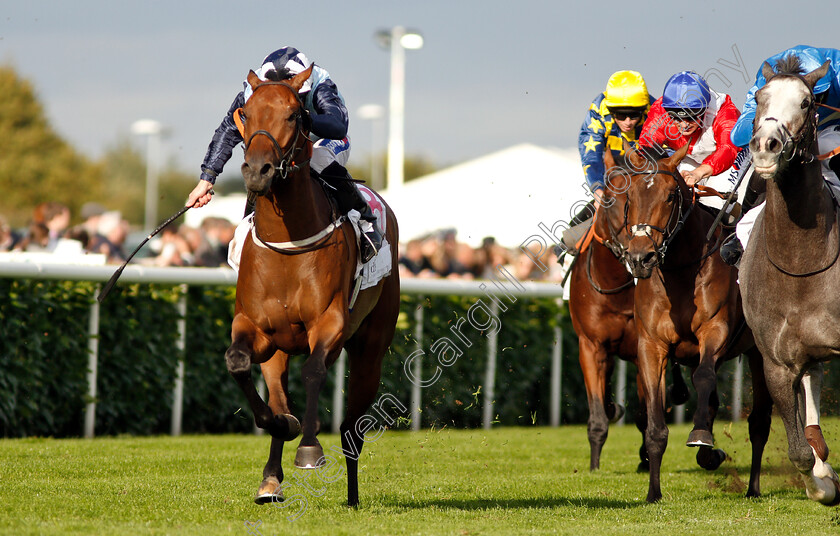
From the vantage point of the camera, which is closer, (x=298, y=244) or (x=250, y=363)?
(x=250, y=363)

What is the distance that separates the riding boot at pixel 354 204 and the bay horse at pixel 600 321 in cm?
185

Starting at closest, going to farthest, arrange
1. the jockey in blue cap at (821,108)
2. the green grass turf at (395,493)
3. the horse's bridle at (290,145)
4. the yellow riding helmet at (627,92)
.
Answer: the horse's bridle at (290,145), the green grass turf at (395,493), the jockey in blue cap at (821,108), the yellow riding helmet at (627,92)

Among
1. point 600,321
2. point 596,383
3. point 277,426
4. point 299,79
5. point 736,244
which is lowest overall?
point 277,426

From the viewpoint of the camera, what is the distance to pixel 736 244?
5695 mm

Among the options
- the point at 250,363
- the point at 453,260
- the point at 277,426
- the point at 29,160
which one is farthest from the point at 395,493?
the point at 29,160

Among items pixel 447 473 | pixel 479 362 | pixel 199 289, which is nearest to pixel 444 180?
pixel 479 362

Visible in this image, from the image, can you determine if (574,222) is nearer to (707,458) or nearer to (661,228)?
(661,228)

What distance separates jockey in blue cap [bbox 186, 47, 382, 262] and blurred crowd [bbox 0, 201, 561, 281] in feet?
15.3

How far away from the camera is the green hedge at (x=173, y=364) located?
24.7 feet

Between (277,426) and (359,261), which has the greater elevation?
(359,261)

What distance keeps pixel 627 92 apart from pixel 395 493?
288 centimetres

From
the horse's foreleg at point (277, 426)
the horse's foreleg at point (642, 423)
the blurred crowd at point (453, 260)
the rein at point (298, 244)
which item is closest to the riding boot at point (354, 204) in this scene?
the rein at point (298, 244)

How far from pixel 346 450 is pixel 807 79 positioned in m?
2.83

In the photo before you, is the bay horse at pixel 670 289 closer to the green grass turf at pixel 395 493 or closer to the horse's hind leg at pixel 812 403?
the horse's hind leg at pixel 812 403
